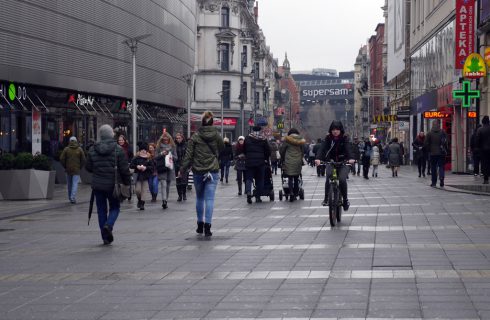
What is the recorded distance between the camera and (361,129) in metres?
147

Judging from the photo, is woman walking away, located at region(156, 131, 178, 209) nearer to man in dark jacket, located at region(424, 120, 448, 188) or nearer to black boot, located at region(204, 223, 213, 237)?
black boot, located at region(204, 223, 213, 237)

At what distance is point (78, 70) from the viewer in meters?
39.8

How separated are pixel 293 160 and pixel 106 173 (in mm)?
8802

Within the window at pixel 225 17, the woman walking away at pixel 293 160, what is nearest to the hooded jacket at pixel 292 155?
the woman walking away at pixel 293 160

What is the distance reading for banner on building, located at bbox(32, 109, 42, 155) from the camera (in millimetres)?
34062

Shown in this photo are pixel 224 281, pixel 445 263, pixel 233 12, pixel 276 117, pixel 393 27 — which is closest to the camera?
pixel 224 281

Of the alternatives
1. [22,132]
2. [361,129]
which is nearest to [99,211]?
[22,132]

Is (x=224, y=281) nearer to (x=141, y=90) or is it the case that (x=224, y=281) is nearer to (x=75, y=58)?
(x=75, y=58)

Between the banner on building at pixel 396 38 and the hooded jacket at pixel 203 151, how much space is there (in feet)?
196

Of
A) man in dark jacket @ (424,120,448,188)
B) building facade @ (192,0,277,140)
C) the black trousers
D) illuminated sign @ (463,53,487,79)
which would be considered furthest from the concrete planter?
building facade @ (192,0,277,140)

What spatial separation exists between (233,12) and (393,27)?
1603 cm

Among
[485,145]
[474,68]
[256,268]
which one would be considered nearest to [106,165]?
[256,268]

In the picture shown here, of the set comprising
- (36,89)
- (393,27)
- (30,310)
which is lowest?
(30,310)

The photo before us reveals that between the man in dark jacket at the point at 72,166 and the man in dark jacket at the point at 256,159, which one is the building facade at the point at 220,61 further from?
the man in dark jacket at the point at 256,159
